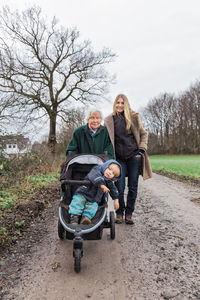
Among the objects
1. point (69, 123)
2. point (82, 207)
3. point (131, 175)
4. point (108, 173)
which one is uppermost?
point (69, 123)

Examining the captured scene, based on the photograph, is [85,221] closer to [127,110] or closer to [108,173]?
[108,173]

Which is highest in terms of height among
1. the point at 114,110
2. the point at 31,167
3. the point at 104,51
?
the point at 104,51

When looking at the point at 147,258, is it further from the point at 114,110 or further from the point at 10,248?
the point at 114,110

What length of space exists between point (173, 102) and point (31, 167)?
139ft

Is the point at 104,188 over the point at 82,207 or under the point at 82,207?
over

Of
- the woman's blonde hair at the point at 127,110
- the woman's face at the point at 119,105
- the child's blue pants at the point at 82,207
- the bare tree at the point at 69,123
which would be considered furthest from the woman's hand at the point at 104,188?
the bare tree at the point at 69,123

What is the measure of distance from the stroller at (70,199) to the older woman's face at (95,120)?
0.49 m

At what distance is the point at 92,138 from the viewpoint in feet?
11.7

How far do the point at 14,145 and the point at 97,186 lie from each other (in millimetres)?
6185

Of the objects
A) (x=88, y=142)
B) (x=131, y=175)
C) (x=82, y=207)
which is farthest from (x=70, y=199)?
(x=131, y=175)

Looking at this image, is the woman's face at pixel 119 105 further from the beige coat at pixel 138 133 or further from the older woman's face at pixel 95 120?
the older woman's face at pixel 95 120

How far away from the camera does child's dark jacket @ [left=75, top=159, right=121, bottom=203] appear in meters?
2.99

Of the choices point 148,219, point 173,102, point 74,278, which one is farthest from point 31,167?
point 173,102

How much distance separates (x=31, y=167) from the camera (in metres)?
9.23
